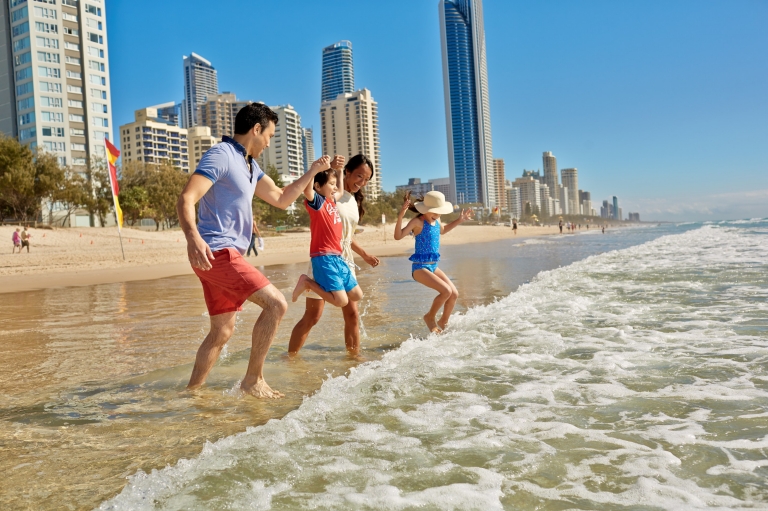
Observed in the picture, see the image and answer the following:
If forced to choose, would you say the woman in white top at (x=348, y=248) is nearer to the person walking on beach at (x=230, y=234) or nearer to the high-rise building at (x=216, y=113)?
the person walking on beach at (x=230, y=234)

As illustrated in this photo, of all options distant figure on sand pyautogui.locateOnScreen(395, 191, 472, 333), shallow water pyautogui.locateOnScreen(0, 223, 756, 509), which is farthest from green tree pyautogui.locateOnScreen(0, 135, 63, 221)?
distant figure on sand pyautogui.locateOnScreen(395, 191, 472, 333)

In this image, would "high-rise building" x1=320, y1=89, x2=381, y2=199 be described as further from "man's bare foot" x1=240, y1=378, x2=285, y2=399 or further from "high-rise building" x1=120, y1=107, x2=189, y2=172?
"man's bare foot" x1=240, y1=378, x2=285, y2=399

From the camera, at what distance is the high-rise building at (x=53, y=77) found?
7131 centimetres

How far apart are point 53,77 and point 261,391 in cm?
8277

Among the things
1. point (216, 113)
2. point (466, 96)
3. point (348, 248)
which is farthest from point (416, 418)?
point (216, 113)

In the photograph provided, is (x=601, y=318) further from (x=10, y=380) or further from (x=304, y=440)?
(x=10, y=380)

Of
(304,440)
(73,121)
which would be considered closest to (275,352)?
(304,440)

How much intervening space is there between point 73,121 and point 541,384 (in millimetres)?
82581

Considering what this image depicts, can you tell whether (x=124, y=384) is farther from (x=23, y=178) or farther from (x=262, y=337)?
(x=23, y=178)

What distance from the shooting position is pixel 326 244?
5.06 metres

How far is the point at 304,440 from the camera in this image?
120 inches

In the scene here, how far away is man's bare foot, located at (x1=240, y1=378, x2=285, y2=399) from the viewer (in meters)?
3.95

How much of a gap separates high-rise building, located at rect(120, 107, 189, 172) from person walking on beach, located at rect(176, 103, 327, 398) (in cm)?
13498

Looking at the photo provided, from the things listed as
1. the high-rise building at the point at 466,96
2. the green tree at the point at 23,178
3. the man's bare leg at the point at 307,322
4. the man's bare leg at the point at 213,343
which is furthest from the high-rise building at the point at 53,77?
the high-rise building at the point at 466,96
